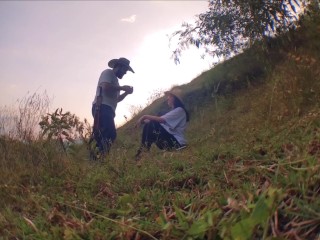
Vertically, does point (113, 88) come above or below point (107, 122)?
above

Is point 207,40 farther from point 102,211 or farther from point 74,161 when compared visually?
point 102,211

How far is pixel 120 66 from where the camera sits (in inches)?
239

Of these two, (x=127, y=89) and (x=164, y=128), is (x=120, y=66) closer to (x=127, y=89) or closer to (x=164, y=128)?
(x=127, y=89)

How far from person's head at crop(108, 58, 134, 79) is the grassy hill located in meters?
1.84

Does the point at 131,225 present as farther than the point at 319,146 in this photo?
No

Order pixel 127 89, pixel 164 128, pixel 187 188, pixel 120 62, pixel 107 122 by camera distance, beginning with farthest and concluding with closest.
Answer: pixel 164 128 < pixel 120 62 < pixel 127 89 < pixel 107 122 < pixel 187 188

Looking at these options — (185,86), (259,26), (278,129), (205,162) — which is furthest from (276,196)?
(185,86)

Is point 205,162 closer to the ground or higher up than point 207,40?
closer to the ground

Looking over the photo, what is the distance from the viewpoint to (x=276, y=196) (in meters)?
1.29

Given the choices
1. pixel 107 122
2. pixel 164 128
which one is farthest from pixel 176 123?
pixel 107 122

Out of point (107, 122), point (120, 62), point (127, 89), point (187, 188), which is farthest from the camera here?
point (120, 62)

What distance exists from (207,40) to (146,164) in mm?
7125

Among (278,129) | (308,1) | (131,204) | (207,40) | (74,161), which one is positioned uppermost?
(207,40)

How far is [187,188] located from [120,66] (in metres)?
3.84
